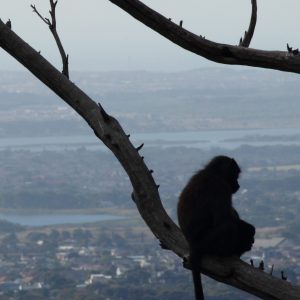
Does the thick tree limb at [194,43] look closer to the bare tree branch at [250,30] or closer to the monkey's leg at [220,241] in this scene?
the bare tree branch at [250,30]

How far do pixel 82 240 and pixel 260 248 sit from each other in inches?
441

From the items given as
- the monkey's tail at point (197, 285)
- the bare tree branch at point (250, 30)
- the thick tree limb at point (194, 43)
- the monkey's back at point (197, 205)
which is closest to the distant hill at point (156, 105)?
the monkey's back at point (197, 205)

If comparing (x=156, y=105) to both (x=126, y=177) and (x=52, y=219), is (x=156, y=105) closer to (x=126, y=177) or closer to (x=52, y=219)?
(x=126, y=177)

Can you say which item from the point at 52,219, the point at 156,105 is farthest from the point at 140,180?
the point at 156,105

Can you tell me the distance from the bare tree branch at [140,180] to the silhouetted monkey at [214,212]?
1.89 feet

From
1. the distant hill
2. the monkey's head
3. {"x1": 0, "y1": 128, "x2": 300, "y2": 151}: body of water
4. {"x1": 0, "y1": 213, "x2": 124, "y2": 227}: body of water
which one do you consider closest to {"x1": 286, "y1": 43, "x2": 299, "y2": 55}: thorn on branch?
the monkey's head

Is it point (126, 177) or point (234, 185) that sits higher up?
point (126, 177)

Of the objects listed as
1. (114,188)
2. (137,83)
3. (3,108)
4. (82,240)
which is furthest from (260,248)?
(137,83)

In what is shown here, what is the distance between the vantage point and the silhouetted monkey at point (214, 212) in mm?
6282

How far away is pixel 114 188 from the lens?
52312 mm

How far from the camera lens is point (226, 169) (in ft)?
22.6

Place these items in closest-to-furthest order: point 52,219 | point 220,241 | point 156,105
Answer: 1. point 220,241
2. point 52,219
3. point 156,105

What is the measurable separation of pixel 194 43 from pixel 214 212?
6.52 feet

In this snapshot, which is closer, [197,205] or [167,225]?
[167,225]
